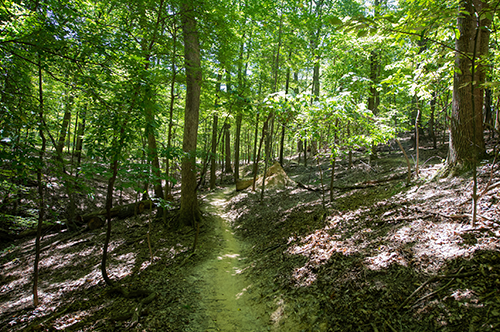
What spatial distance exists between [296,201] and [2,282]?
1042 centimetres

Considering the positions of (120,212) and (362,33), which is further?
(120,212)

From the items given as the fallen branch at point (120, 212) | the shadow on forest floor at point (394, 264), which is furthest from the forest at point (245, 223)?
the fallen branch at point (120, 212)

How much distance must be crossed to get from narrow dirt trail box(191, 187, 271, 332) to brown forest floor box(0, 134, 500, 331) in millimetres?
74

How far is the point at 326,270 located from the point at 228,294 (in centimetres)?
218

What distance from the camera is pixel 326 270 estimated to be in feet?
13.7

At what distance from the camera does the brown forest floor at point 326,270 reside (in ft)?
9.10

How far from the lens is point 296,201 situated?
31.6ft

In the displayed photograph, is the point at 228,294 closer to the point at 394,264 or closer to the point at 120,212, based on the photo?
the point at 394,264

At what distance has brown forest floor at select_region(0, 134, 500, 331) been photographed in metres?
2.77

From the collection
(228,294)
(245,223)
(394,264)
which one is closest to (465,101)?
(394,264)

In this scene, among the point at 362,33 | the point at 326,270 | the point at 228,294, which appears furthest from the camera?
the point at 228,294

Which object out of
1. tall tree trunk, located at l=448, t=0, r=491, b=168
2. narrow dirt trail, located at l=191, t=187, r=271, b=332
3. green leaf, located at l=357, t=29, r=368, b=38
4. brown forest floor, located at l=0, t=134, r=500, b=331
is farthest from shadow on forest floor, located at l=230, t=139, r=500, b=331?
green leaf, located at l=357, t=29, r=368, b=38

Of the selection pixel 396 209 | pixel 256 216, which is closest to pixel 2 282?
pixel 256 216

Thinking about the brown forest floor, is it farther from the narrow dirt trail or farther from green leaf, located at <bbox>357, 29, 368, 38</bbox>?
green leaf, located at <bbox>357, 29, 368, 38</bbox>
